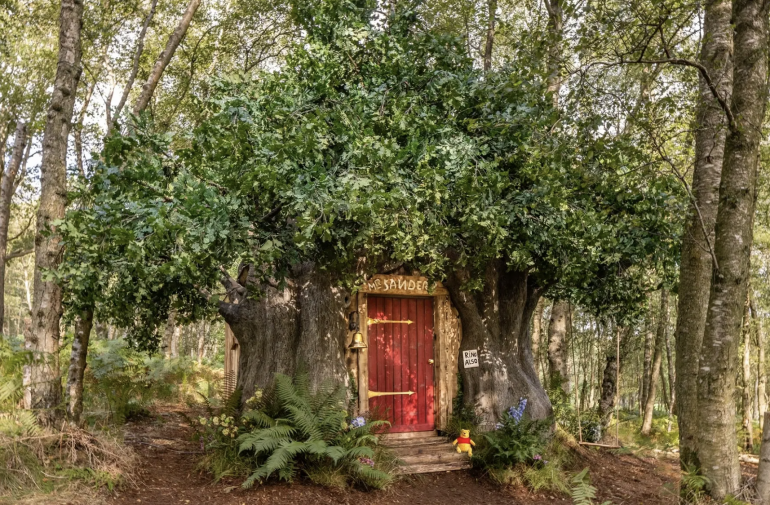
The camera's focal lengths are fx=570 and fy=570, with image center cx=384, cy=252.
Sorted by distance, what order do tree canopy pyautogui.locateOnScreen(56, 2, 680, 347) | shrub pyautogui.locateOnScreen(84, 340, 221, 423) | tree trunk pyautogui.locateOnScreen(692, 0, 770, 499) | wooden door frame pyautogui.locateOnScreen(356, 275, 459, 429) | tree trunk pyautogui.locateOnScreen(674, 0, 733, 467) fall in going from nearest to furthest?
1. tree trunk pyautogui.locateOnScreen(692, 0, 770, 499)
2. tree canopy pyautogui.locateOnScreen(56, 2, 680, 347)
3. tree trunk pyautogui.locateOnScreen(674, 0, 733, 467)
4. wooden door frame pyautogui.locateOnScreen(356, 275, 459, 429)
5. shrub pyautogui.locateOnScreen(84, 340, 221, 423)

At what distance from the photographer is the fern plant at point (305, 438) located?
6898 mm

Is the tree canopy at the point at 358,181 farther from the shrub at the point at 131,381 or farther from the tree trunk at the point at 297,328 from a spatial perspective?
the shrub at the point at 131,381

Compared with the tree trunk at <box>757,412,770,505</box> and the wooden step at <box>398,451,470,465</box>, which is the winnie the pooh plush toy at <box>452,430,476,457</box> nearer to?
the wooden step at <box>398,451,470,465</box>

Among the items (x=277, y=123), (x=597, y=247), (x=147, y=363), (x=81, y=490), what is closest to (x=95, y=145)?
(x=147, y=363)

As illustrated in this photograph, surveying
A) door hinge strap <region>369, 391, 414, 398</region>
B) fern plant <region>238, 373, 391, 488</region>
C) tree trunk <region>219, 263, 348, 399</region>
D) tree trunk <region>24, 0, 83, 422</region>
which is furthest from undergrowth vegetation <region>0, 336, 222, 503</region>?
door hinge strap <region>369, 391, 414, 398</region>

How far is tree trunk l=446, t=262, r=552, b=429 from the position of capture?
9516 mm

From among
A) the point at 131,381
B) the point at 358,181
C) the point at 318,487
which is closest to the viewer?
the point at 358,181

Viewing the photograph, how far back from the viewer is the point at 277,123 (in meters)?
7.14

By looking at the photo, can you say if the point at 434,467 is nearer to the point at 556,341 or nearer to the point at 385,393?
the point at 385,393

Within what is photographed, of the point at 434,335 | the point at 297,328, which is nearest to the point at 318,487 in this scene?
the point at 297,328

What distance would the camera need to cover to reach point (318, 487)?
712 cm

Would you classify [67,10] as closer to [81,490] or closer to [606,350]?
[81,490]

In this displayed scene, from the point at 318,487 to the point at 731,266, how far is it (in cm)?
528

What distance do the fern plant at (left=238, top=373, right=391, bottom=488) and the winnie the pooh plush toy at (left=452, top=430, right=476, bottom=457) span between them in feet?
5.32
